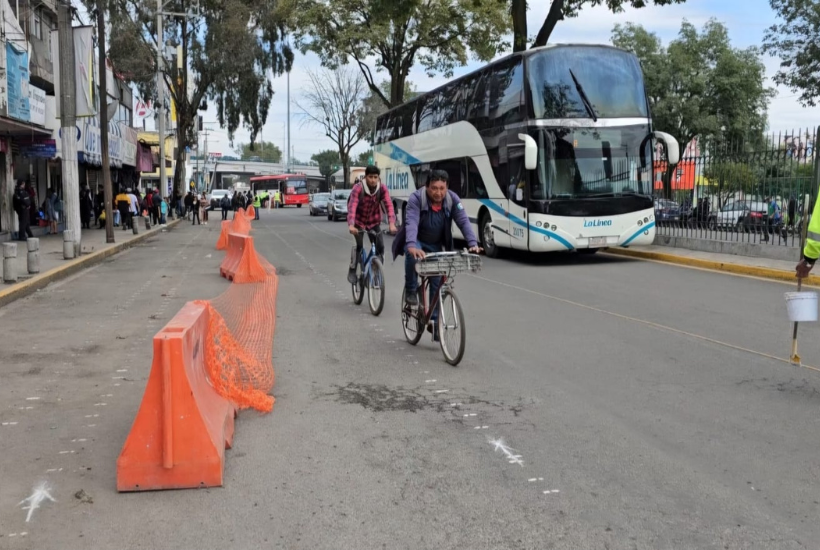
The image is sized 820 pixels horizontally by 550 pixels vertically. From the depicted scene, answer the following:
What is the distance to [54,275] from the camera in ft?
49.3

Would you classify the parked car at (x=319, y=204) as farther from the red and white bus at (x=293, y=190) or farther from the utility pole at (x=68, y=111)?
the utility pole at (x=68, y=111)

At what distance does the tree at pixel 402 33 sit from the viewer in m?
37.2

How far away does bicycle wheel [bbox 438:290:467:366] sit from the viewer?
7.09m

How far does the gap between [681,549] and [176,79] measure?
43.8 metres

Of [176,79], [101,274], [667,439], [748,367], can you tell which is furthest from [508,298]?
[176,79]

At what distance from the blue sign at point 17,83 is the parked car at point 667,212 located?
16058mm

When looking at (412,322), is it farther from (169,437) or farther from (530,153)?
(530,153)

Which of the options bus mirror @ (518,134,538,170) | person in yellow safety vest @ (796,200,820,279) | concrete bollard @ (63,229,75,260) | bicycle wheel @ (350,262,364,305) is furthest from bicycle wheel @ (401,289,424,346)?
concrete bollard @ (63,229,75,260)

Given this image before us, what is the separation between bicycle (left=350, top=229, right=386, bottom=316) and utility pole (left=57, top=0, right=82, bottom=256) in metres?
10.6

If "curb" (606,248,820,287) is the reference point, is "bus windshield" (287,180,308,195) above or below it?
above

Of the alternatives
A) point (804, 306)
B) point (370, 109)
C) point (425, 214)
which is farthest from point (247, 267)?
point (370, 109)

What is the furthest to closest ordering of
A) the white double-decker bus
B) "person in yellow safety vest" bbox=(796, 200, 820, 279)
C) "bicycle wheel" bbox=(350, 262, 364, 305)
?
the white double-decker bus < "bicycle wheel" bbox=(350, 262, 364, 305) < "person in yellow safety vest" bbox=(796, 200, 820, 279)

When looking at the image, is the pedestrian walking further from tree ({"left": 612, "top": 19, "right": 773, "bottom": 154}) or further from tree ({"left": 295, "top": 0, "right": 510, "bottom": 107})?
tree ({"left": 612, "top": 19, "right": 773, "bottom": 154})

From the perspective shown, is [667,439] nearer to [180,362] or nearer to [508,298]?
[180,362]
